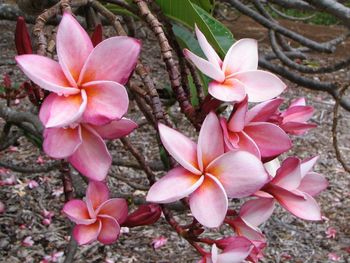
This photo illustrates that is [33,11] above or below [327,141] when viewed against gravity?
above

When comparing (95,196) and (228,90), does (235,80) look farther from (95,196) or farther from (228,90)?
(95,196)

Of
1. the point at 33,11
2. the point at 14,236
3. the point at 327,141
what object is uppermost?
the point at 33,11

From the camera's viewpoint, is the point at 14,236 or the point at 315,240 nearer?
the point at 14,236

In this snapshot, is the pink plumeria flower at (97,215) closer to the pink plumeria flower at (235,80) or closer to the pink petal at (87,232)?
the pink petal at (87,232)

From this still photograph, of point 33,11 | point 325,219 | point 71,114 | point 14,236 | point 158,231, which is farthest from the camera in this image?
point 325,219

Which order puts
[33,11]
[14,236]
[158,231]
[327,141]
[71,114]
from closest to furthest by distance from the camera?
[71,114], [33,11], [14,236], [158,231], [327,141]

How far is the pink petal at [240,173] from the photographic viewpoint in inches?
16.6

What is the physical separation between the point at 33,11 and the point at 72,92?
597mm

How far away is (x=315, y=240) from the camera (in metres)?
2.32

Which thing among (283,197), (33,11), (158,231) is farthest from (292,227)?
(283,197)

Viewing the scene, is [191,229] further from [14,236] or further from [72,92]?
[14,236]

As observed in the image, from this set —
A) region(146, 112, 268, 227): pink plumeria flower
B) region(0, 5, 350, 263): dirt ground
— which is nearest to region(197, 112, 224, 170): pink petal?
region(146, 112, 268, 227): pink plumeria flower

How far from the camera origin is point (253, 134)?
0.46 metres

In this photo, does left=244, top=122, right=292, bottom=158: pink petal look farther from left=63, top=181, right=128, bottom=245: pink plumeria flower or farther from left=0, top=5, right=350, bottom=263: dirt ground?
left=0, top=5, right=350, bottom=263: dirt ground
